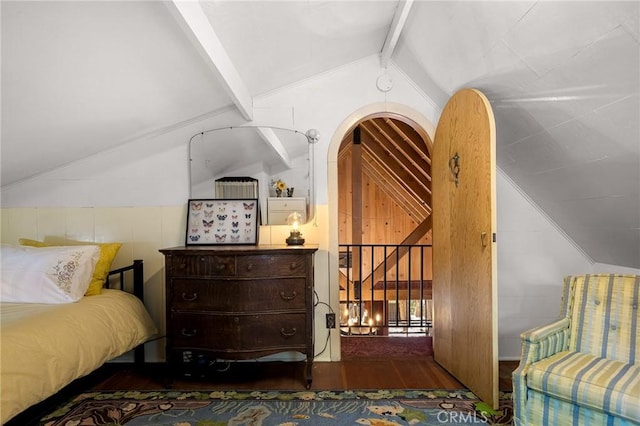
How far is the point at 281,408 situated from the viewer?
1.92 m

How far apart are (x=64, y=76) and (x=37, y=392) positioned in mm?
1442

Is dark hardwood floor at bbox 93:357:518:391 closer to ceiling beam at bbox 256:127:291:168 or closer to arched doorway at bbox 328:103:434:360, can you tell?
arched doorway at bbox 328:103:434:360

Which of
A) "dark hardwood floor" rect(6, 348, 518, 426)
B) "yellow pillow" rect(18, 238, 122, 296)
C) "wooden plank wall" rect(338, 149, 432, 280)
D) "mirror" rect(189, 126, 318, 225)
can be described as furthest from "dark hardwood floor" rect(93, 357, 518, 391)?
"wooden plank wall" rect(338, 149, 432, 280)

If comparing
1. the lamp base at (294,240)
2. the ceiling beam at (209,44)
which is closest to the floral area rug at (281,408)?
the lamp base at (294,240)

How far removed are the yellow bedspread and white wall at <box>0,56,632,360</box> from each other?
505mm

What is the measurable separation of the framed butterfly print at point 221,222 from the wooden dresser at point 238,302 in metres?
0.43

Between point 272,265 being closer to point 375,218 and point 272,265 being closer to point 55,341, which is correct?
point 55,341

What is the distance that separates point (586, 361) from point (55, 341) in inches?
99.6

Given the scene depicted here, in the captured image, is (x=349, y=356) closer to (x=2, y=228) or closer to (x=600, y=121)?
(x=600, y=121)

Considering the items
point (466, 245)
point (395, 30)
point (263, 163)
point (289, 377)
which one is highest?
point (395, 30)

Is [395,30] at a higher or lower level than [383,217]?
higher

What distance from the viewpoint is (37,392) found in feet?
4.89

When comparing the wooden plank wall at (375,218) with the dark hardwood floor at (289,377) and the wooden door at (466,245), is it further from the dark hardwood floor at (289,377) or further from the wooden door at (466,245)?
the dark hardwood floor at (289,377)

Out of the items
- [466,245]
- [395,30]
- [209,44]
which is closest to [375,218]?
[466,245]
